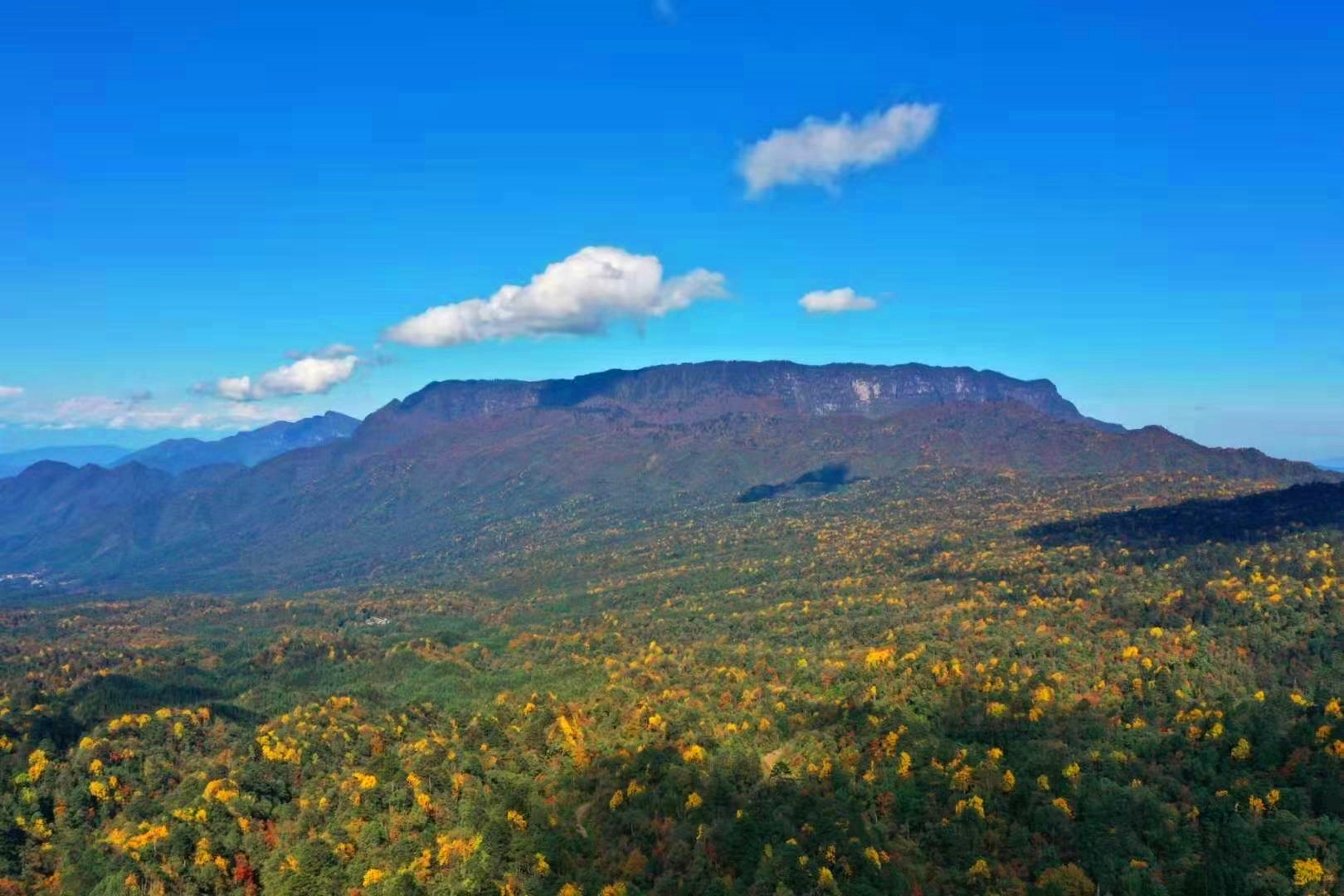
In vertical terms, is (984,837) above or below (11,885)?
above

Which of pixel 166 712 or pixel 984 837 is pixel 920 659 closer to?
pixel 984 837

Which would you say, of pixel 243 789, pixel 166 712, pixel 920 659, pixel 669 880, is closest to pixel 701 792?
pixel 669 880

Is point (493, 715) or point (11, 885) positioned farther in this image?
point (493, 715)

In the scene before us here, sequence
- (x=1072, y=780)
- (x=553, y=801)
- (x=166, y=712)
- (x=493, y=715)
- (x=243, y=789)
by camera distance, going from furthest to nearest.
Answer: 1. (x=166, y=712)
2. (x=493, y=715)
3. (x=243, y=789)
4. (x=553, y=801)
5. (x=1072, y=780)

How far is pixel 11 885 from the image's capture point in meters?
126

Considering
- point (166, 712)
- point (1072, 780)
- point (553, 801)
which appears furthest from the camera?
point (166, 712)

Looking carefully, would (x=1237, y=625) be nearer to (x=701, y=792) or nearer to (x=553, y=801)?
(x=701, y=792)

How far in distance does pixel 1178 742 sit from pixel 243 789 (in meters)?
153

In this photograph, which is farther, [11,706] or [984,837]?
[11,706]

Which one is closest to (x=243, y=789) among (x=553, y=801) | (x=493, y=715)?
(x=493, y=715)

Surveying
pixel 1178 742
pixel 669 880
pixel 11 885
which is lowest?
pixel 11 885

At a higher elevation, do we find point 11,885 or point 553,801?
point 553,801

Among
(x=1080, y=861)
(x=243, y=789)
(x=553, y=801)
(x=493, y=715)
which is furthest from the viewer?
(x=493, y=715)

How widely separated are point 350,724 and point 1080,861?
456ft
